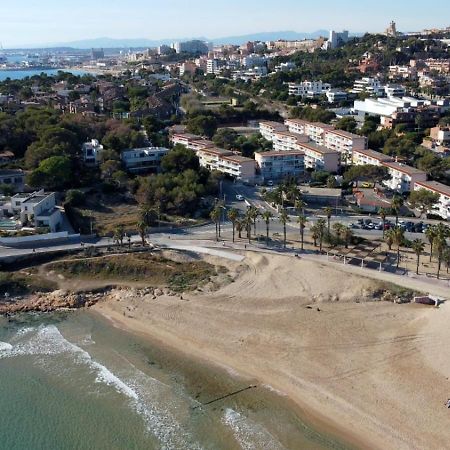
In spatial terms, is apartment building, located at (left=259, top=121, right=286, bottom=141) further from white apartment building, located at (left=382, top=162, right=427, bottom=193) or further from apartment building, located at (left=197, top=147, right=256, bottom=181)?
white apartment building, located at (left=382, top=162, right=427, bottom=193)

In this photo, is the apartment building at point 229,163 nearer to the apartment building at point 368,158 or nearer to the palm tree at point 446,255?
the apartment building at point 368,158

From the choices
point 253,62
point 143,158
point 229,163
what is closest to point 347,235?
point 229,163

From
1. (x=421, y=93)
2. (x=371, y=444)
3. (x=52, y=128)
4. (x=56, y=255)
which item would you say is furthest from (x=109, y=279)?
(x=421, y=93)

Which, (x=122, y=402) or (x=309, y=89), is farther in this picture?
(x=309, y=89)

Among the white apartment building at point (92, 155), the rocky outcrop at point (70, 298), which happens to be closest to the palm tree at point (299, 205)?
the rocky outcrop at point (70, 298)

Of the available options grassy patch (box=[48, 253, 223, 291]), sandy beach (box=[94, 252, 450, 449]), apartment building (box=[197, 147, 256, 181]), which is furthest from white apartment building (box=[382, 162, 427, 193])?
grassy patch (box=[48, 253, 223, 291])

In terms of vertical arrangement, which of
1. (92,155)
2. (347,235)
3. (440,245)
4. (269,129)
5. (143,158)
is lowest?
(347,235)

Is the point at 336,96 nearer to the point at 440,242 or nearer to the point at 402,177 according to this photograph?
the point at 402,177
